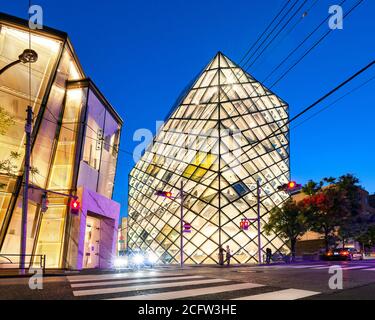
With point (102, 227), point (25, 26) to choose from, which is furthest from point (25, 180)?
point (102, 227)

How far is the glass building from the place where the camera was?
128ft

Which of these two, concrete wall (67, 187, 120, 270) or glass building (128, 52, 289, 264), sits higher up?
glass building (128, 52, 289, 264)

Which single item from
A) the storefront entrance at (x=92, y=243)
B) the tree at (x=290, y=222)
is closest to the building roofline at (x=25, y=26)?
the storefront entrance at (x=92, y=243)

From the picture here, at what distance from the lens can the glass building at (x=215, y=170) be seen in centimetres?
3891

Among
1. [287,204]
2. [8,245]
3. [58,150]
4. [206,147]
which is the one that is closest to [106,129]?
[58,150]

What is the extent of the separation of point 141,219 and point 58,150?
28.3 m

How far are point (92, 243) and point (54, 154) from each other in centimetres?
692

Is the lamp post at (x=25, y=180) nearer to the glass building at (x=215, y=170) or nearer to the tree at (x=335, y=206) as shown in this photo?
the glass building at (x=215, y=170)

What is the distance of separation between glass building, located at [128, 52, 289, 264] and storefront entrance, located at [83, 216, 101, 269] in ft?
37.9

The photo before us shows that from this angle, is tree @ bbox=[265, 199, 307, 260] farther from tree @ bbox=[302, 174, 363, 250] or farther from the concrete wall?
the concrete wall

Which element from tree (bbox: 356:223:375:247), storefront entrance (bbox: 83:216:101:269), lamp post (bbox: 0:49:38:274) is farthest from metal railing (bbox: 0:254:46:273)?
tree (bbox: 356:223:375:247)

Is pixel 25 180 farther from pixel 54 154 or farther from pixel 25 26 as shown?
pixel 25 26

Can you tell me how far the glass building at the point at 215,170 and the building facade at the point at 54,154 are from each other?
12482mm

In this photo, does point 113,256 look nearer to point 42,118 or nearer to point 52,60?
point 42,118
